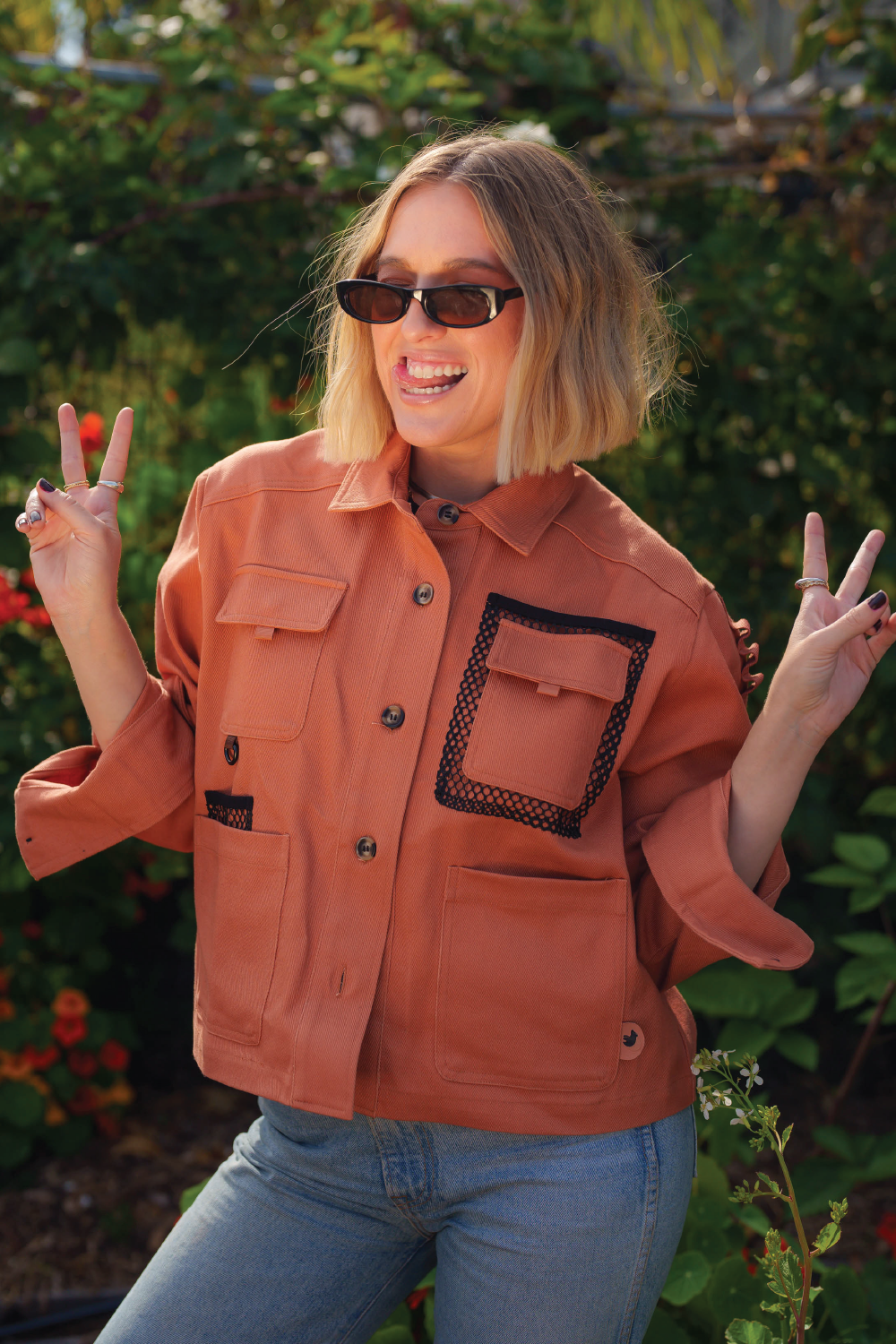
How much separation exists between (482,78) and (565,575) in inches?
77.7

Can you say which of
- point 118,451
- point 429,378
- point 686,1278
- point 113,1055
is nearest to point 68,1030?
point 113,1055

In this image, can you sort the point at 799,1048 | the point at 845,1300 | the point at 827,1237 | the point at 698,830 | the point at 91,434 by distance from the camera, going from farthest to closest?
the point at 91,434, the point at 799,1048, the point at 845,1300, the point at 698,830, the point at 827,1237

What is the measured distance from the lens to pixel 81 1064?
9.33 ft

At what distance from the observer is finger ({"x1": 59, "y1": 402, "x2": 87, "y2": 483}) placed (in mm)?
1580

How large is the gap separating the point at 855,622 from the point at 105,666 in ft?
2.93

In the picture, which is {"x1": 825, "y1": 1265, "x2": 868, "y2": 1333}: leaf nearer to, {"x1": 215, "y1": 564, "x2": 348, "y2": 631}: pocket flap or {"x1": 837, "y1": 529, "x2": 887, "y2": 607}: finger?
{"x1": 837, "y1": 529, "x2": 887, "y2": 607}: finger

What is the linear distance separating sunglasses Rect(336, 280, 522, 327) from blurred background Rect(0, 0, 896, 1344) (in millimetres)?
1036

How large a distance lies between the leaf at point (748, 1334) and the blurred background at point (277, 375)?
0.82 meters

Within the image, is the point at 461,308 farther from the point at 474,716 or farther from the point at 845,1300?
the point at 845,1300

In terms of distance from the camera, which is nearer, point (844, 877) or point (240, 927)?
point (240, 927)

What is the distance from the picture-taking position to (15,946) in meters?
2.70

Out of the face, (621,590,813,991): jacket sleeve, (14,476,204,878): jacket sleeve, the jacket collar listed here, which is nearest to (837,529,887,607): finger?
(621,590,813,991): jacket sleeve

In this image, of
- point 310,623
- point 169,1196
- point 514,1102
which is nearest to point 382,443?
point 310,623

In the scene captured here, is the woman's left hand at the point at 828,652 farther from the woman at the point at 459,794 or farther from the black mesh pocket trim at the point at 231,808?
the black mesh pocket trim at the point at 231,808
